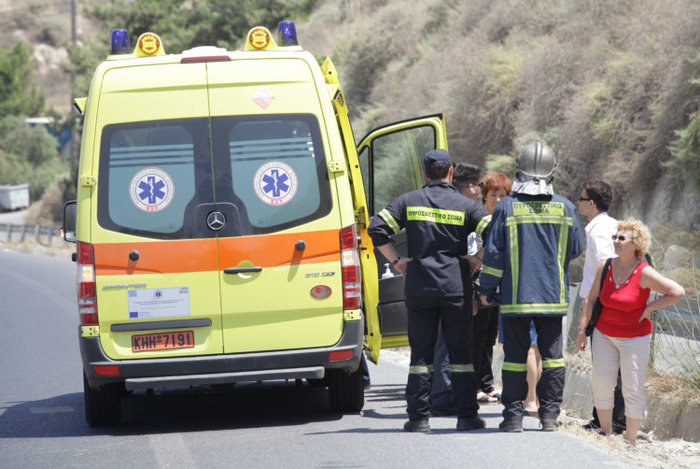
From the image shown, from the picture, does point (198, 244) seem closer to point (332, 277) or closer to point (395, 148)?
point (332, 277)

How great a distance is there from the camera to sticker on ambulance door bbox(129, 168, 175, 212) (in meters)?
6.64

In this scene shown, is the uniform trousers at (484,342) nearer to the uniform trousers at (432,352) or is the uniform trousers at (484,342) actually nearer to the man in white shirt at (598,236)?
the uniform trousers at (432,352)

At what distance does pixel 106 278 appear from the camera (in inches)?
258

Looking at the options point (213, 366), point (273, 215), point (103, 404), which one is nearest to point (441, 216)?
point (273, 215)

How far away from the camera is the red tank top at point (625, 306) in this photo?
19.7ft

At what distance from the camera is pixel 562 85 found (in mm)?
17156

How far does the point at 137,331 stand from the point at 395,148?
41.9 ft

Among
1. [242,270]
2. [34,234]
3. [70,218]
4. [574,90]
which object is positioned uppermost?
[574,90]

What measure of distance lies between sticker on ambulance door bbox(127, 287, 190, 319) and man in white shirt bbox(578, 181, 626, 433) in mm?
2686

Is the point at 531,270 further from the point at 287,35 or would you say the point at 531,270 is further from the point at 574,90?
the point at 574,90

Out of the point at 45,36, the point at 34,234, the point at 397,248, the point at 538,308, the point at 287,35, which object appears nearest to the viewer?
the point at 538,308

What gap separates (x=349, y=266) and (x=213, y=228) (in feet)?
3.10

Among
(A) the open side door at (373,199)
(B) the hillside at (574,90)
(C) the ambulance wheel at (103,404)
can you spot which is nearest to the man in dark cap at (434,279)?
(A) the open side door at (373,199)

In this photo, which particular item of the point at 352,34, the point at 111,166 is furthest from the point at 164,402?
the point at 352,34
